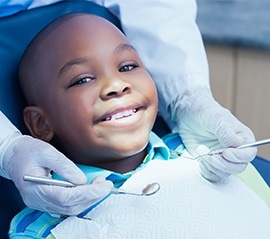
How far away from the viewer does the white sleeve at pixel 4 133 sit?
98 cm

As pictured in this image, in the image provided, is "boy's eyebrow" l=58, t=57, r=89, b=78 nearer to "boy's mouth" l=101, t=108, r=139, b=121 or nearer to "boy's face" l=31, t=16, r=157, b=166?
"boy's face" l=31, t=16, r=157, b=166

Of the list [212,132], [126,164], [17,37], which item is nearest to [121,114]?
[126,164]

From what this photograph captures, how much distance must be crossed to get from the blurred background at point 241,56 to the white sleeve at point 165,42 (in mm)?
515

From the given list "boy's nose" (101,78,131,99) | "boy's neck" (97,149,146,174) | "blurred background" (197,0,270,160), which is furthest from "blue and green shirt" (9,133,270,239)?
"blurred background" (197,0,270,160)

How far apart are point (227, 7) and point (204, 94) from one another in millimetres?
868

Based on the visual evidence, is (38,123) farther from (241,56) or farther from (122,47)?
(241,56)

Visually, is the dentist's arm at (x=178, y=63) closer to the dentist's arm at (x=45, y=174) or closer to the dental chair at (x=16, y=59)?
the dental chair at (x=16, y=59)

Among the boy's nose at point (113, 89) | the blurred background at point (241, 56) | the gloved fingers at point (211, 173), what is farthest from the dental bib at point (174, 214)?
the blurred background at point (241, 56)

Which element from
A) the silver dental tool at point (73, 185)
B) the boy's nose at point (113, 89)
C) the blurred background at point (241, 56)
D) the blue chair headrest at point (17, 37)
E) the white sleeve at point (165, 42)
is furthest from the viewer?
the blurred background at point (241, 56)

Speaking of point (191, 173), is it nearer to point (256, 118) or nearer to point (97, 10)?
point (97, 10)

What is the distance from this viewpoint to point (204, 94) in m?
1.17

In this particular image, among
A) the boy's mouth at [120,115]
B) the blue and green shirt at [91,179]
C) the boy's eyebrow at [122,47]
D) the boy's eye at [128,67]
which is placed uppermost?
the boy's eyebrow at [122,47]

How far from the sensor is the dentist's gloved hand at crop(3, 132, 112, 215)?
0.88m

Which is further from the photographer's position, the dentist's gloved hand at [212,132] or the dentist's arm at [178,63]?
the dentist's arm at [178,63]
